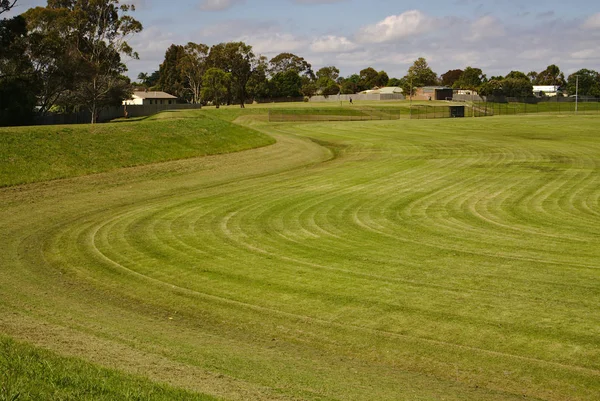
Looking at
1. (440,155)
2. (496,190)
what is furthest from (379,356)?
(440,155)

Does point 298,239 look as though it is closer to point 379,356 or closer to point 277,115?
point 379,356

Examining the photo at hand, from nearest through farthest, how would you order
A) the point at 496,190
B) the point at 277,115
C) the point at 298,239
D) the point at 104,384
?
the point at 104,384 < the point at 298,239 < the point at 496,190 < the point at 277,115

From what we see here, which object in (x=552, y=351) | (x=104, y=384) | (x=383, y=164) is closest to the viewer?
(x=104, y=384)

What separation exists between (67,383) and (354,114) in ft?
366

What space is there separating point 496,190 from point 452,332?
1862 cm

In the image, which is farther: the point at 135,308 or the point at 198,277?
the point at 198,277

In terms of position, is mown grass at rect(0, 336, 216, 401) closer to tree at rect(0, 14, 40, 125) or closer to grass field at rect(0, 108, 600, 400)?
grass field at rect(0, 108, 600, 400)

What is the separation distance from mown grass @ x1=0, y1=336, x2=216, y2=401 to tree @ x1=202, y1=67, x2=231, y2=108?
440 ft

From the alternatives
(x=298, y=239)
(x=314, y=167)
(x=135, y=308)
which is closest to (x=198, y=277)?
(x=135, y=308)

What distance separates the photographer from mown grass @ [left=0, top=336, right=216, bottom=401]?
24.4 ft

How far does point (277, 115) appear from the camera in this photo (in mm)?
95500

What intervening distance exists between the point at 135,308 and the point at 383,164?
28.3 m

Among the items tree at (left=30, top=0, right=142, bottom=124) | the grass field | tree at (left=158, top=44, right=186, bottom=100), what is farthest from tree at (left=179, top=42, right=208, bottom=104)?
the grass field

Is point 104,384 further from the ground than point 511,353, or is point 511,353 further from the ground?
point 104,384
